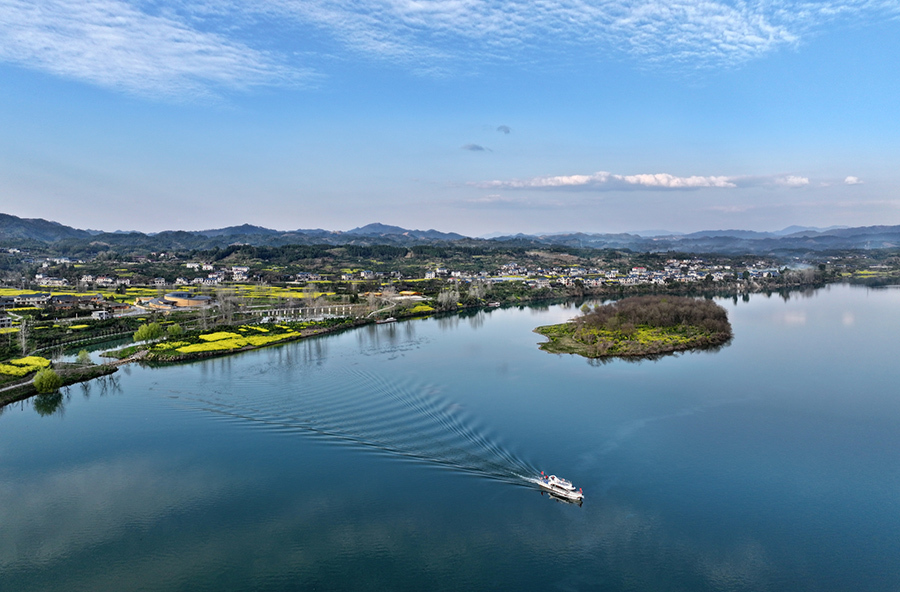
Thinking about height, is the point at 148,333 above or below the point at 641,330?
above

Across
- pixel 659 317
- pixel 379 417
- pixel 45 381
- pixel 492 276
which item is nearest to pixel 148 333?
pixel 45 381

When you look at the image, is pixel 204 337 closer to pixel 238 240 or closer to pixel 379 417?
pixel 379 417

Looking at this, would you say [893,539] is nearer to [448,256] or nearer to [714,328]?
[714,328]

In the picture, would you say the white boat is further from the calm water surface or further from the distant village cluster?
the distant village cluster

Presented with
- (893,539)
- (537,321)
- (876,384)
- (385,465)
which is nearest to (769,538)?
(893,539)

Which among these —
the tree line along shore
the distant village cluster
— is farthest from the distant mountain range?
the tree line along shore

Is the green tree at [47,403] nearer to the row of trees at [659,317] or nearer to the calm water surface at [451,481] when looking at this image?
the calm water surface at [451,481]

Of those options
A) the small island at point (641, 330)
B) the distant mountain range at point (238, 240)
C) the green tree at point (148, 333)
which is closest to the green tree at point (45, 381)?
the green tree at point (148, 333)
